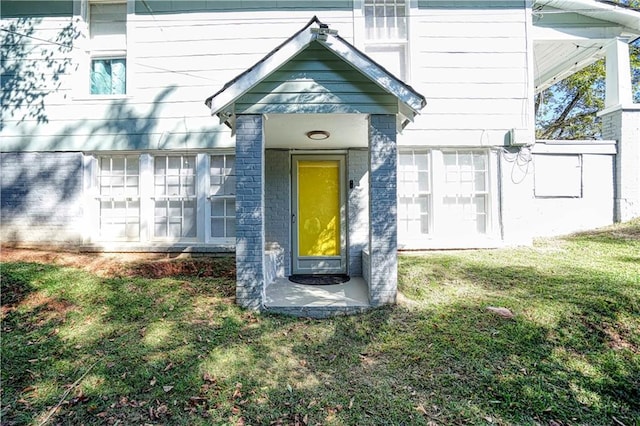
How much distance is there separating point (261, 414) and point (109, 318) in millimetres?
2618

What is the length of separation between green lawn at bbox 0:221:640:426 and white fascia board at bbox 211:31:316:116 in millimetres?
2814

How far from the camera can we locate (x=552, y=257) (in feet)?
20.0

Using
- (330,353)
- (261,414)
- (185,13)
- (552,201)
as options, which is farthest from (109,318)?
(552,201)

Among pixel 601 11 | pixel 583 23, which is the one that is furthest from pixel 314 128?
pixel 601 11

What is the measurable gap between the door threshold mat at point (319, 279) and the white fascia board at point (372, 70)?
3.37 meters

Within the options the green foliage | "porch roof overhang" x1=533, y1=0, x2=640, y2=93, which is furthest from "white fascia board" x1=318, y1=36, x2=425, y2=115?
the green foliage

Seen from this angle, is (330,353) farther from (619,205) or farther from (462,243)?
(619,205)

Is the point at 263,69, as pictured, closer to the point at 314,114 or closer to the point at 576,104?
the point at 314,114

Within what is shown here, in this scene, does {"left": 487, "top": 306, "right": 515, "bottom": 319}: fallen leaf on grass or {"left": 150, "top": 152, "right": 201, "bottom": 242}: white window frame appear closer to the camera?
{"left": 487, "top": 306, "right": 515, "bottom": 319}: fallen leaf on grass

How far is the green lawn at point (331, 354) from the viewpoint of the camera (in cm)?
288

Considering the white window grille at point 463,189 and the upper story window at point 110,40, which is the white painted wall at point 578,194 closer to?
the white window grille at point 463,189

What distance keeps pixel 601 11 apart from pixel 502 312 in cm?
766

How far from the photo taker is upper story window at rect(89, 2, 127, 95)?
725 centimetres

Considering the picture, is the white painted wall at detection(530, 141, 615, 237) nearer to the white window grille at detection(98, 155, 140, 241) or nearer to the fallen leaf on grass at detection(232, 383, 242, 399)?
the fallen leaf on grass at detection(232, 383, 242, 399)
